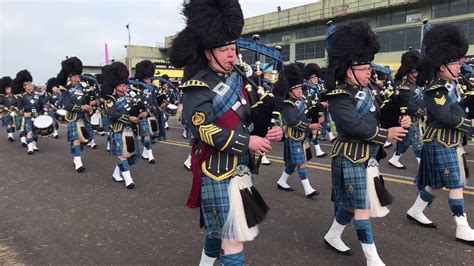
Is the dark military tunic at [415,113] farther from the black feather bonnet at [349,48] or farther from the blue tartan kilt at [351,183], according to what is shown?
the blue tartan kilt at [351,183]

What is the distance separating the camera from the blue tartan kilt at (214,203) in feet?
9.32

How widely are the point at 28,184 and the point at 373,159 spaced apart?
627cm

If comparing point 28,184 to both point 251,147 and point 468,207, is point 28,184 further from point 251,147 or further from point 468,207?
point 468,207

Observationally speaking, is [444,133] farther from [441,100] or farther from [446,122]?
[441,100]

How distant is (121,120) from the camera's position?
716cm

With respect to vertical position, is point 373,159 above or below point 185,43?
below

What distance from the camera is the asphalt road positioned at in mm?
4012

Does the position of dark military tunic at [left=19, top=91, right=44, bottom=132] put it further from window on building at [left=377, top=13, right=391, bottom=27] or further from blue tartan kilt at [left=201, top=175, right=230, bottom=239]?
window on building at [left=377, top=13, right=391, bottom=27]

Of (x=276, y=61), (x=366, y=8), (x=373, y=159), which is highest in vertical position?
(x=366, y=8)

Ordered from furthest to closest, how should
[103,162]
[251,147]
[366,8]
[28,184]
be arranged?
[366,8] → [103,162] → [28,184] → [251,147]

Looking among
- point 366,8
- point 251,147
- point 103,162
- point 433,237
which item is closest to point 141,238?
point 251,147

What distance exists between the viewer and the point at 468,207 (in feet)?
17.7

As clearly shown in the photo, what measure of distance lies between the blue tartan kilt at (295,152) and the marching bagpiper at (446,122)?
212 cm

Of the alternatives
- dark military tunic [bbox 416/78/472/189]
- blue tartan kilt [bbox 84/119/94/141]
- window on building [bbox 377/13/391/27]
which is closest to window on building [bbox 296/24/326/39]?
window on building [bbox 377/13/391/27]
